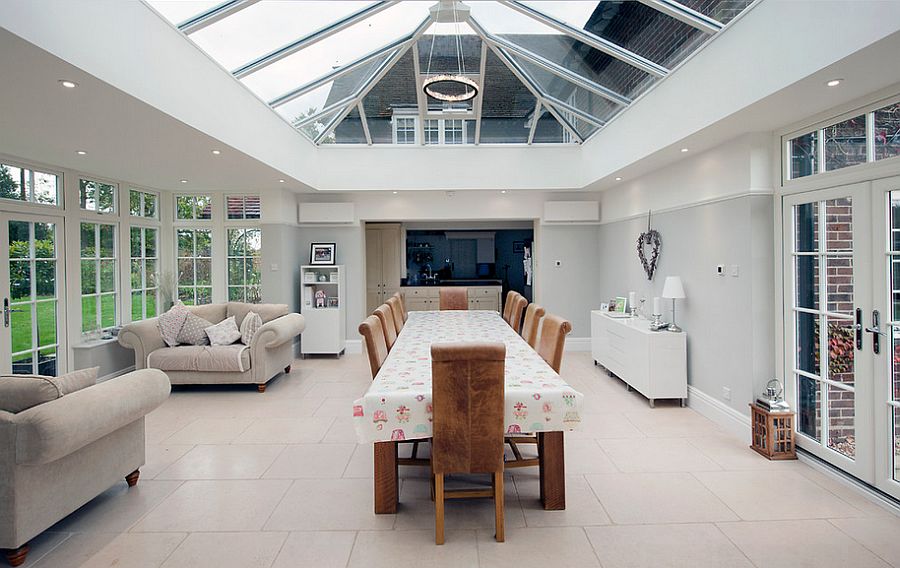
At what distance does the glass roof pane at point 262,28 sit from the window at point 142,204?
10.9ft

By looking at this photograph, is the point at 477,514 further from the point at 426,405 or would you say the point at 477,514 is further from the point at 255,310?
the point at 255,310

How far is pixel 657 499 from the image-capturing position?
2959mm

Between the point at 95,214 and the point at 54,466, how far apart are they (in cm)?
432

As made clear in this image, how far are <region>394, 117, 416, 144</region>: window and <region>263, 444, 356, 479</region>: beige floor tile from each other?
15.0ft

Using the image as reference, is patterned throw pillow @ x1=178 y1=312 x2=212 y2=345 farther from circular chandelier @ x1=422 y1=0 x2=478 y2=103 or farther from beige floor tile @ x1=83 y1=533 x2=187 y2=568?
circular chandelier @ x1=422 y1=0 x2=478 y2=103

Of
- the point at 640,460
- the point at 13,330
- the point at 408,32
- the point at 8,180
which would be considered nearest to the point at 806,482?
the point at 640,460

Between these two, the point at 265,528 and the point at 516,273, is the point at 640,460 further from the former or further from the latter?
the point at 516,273

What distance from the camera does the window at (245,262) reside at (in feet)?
24.2

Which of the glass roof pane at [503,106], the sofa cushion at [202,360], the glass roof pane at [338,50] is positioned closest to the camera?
the glass roof pane at [338,50]

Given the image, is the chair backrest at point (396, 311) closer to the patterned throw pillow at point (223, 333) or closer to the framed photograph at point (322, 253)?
the patterned throw pillow at point (223, 333)

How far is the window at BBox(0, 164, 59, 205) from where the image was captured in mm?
4715

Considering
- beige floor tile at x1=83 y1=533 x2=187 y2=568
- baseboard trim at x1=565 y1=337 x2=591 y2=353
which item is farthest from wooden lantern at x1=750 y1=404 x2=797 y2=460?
baseboard trim at x1=565 y1=337 x2=591 y2=353

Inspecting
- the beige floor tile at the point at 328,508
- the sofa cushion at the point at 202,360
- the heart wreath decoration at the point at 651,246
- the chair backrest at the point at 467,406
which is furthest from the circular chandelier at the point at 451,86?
the sofa cushion at the point at 202,360

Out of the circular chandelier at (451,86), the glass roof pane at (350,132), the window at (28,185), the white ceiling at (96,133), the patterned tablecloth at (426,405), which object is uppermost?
the glass roof pane at (350,132)
